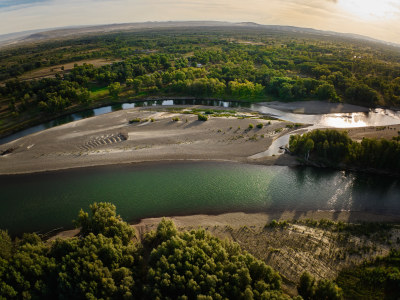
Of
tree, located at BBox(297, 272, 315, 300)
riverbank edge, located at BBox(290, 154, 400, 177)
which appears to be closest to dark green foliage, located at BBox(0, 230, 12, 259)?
tree, located at BBox(297, 272, 315, 300)

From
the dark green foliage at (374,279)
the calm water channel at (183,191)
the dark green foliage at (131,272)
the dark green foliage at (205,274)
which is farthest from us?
the calm water channel at (183,191)

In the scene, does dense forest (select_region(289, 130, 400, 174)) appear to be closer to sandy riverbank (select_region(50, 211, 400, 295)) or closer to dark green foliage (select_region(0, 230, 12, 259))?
sandy riverbank (select_region(50, 211, 400, 295))

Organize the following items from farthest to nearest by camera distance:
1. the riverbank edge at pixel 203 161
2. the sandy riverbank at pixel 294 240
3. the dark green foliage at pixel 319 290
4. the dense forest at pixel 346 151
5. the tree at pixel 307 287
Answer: the riverbank edge at pixel 203 161, the dense forest at pixel 346 151, the sandy riverbank at pixel 294 240, the tree at pixel 307 287, the dark green foliage at pixel 319 290

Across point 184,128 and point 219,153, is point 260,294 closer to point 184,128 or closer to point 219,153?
point 219,153

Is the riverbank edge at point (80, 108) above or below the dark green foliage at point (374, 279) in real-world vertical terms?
above

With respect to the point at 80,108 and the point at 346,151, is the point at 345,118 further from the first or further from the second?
the point at 80,108

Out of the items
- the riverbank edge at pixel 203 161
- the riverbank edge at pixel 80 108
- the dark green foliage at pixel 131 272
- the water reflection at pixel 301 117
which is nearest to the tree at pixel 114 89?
the riverbank edge at pixel 80 108

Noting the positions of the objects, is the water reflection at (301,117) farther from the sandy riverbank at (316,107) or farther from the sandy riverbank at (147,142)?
the sandy riverbank at (147,142)

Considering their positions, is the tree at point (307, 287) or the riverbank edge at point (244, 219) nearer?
the tree at point (307, 287)
